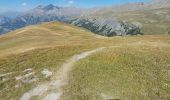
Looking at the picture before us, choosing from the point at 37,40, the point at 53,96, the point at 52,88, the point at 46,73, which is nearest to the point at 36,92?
the point at 52,88

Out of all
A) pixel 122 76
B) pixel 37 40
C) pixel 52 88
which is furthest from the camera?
pixel 37 40

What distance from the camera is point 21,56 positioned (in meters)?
57.6

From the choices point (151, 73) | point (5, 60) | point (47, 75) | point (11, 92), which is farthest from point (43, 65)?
point (151, 73)

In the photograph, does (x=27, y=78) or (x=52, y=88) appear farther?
(x=27, y=78)

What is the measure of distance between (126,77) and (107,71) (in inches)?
118

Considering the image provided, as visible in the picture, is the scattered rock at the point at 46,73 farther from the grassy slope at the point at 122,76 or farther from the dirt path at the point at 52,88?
→ the grassy slope at the point at 122,76

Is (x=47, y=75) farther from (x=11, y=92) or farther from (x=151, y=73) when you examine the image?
(x=151, y=73)

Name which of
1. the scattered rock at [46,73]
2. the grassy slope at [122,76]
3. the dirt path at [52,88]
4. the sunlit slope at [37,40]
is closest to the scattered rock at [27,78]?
the scattered rock at [46,73]

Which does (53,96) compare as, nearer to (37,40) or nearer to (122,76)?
(122,76)

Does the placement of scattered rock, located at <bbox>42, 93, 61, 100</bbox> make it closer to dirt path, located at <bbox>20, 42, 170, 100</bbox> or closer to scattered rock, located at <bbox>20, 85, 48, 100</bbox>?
dirt path, located at <bbox>20, 42, 170, 100</bbox>

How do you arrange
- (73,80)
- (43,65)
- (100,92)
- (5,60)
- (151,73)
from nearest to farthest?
(100,92) < (73,80) < (151,73) < (43,65) < (5,60)

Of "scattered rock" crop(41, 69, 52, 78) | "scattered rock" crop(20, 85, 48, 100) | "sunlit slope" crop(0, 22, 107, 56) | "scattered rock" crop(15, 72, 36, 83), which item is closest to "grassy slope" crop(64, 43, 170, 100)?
"scattered rock" crop(20, 85, 48, 100)

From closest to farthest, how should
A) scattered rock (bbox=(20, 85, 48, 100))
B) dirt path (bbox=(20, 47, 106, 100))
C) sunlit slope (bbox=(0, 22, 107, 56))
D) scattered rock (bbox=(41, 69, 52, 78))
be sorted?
dirt path (bbox=(20, 47, 106, 100))
scattered rock (bbox=(20, 85, 48, 100))
scattered rock (bbox=(41, 69, 52, 78))
sunlit slope (bbox=(0, 22, 107, 56))

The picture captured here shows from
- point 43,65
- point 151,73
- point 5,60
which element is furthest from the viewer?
point 5,60
